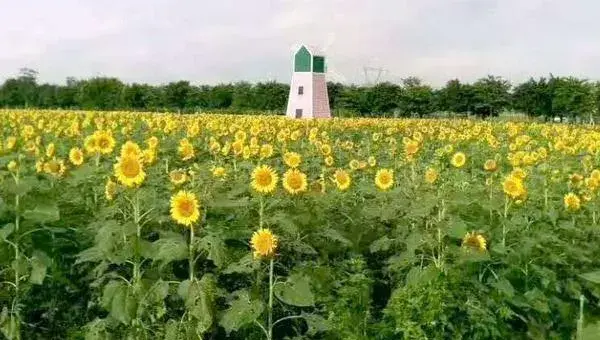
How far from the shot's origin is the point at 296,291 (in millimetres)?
3318

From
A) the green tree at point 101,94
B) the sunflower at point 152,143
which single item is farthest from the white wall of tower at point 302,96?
the sunflower at point 152,143

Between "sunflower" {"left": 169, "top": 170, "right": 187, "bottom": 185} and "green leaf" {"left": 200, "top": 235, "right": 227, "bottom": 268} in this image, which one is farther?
"sunflower" {"left": 169, "top": 170, "right": 187, "bottom": 185}

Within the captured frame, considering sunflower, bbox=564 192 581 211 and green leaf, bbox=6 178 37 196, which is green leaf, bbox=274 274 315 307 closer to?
green leaf, bbox=6 178 37 196

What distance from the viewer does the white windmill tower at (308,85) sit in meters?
42.2

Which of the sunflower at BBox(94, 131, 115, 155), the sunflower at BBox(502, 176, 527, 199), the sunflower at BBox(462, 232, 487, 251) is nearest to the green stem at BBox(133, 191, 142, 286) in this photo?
the sunflower at BBox(94, 131, 115, 155)

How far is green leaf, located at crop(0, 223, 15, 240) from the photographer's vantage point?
3.58 m

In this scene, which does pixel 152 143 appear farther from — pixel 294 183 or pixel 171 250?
pixel 171 250

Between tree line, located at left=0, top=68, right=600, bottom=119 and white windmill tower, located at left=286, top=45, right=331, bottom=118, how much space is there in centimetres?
477

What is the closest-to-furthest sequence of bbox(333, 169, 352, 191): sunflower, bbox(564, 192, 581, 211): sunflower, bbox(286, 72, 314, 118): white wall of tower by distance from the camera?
1. bbox(333, 169, 352, 191): sunflower
2. bbox(564, 192, 581, 211): sunflower
3. bbox(286, 72, 314, 118): white wall of tower

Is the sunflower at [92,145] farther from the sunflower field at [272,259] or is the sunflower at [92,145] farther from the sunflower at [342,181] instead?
the sunflower at [342,181]

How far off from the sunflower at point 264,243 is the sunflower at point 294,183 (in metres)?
0.47

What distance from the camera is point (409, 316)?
3549 mm

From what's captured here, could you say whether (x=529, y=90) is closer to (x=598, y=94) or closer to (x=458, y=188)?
(x=598, y=94)

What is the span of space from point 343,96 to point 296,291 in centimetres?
4807
